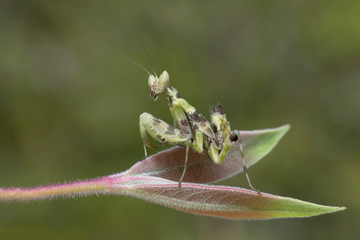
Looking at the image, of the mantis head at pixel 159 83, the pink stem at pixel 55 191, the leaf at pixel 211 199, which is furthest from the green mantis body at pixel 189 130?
the pink stem at pixel 55 191

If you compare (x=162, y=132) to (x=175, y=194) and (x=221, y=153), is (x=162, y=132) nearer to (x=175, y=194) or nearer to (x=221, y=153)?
(x=221, y=153)

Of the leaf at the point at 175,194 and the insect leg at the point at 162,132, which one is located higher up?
the insect leg at the point at 162,132

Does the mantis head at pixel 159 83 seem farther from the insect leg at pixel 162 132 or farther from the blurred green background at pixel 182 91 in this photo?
the blurred green background at pixel 182 91

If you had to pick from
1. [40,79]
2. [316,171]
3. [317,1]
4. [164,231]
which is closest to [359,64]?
[317,1]

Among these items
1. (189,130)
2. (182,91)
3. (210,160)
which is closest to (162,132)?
(189,130)

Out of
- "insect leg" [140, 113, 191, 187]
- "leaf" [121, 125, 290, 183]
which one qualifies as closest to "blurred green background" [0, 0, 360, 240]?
"insect leg" [140, 113, 191, 187]

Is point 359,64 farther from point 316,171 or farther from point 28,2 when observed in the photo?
point 28,2

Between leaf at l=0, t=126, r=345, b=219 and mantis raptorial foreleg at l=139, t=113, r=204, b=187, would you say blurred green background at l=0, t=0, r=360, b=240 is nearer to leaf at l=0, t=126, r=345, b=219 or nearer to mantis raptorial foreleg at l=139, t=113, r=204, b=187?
mantis raptorial foreleg at l=139, t=113, r=204, b=187
